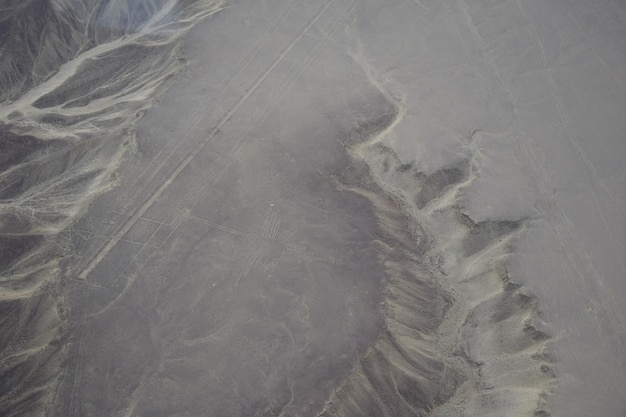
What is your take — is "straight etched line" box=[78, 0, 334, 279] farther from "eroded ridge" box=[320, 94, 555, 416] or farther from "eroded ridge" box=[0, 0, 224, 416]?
"eroded ridge" box=[320, 94, 555, 416]

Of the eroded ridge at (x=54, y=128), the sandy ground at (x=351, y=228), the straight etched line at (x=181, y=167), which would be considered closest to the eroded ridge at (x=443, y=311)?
the sandy ground at (x=351, y=228)

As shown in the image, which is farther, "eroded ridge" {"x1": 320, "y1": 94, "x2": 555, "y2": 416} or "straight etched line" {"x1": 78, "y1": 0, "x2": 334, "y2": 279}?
"straight etched line" {"x1": 78, "y1": 0, "x2": 334, "y2": 279}

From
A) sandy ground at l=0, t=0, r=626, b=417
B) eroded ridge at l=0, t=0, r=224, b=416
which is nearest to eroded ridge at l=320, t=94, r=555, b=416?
sandy ground at l=0, t=0, r=626, b=417

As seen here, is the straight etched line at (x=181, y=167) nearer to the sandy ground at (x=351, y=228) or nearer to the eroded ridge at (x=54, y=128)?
the sandy ground at (x=351, y=228)

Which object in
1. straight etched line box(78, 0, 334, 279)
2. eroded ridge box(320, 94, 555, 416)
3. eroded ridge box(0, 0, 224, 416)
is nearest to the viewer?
eroded ridge box(320, 94, 555, 416)

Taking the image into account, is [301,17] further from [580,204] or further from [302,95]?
[580,204]

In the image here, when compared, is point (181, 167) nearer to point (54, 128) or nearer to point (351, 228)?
point (54, 128)

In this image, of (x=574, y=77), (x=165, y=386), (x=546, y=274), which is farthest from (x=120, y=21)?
(x=546, y=274)
